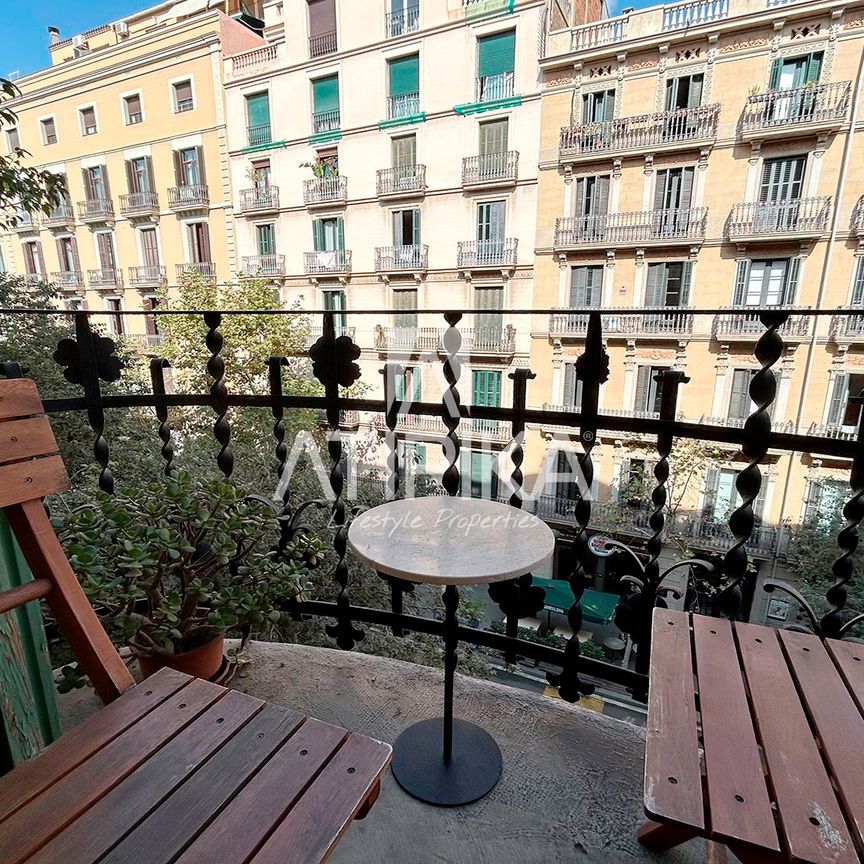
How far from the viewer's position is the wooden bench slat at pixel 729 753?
0.56 metres

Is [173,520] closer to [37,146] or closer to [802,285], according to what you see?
[802,285]

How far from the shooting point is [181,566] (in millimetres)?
1215

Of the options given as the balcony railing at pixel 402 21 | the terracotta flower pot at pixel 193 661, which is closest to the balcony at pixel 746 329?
the balcony railing at pixel 402 21

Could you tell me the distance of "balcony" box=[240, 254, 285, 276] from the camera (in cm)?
1337

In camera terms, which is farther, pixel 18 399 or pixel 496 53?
pixel 496 53

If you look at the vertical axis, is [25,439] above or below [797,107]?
below

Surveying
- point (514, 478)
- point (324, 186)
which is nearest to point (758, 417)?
point (514, 478)

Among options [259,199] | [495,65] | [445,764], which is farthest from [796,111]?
[445,764]

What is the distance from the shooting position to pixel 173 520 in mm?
1247

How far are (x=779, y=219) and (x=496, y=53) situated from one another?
6.93 meters

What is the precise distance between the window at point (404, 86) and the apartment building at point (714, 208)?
10.5 feet

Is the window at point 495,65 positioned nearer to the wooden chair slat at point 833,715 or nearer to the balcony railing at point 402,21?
the balcony railing at point 402,21

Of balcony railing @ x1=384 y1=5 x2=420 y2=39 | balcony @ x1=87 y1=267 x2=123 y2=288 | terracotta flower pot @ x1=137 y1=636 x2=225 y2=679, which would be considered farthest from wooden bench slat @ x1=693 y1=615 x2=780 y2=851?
balcony @ x1=87 y1=267 x2=123 y2=288

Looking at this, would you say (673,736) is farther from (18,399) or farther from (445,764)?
(18,399)
